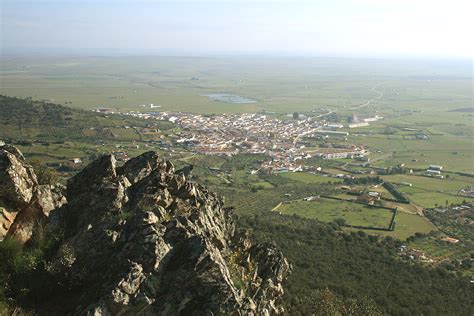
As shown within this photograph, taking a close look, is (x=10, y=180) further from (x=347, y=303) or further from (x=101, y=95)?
(x=101, y=95)

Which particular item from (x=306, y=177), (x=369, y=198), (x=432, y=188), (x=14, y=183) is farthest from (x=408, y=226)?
(x=14, y=183)

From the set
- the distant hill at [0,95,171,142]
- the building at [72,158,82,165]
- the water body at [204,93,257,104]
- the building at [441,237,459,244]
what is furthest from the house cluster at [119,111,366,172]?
the building at [441,237,459,244]

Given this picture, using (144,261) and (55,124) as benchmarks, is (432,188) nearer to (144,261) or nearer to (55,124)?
(144,261)

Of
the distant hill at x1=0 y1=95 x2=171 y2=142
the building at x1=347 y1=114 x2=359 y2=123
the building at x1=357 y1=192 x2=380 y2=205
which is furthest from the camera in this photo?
the building at x1=347 y1=114 x2=359 y2=123

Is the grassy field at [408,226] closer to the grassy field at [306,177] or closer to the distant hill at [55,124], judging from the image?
the grassy field at [306,177]

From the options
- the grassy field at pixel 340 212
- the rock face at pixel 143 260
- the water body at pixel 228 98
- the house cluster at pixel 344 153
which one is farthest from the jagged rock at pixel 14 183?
the water body at pixel 228 98

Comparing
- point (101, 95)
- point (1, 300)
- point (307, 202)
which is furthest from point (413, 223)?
point (101, 95)

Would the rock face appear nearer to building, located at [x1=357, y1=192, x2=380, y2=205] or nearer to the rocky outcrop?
the rocky outcrop
